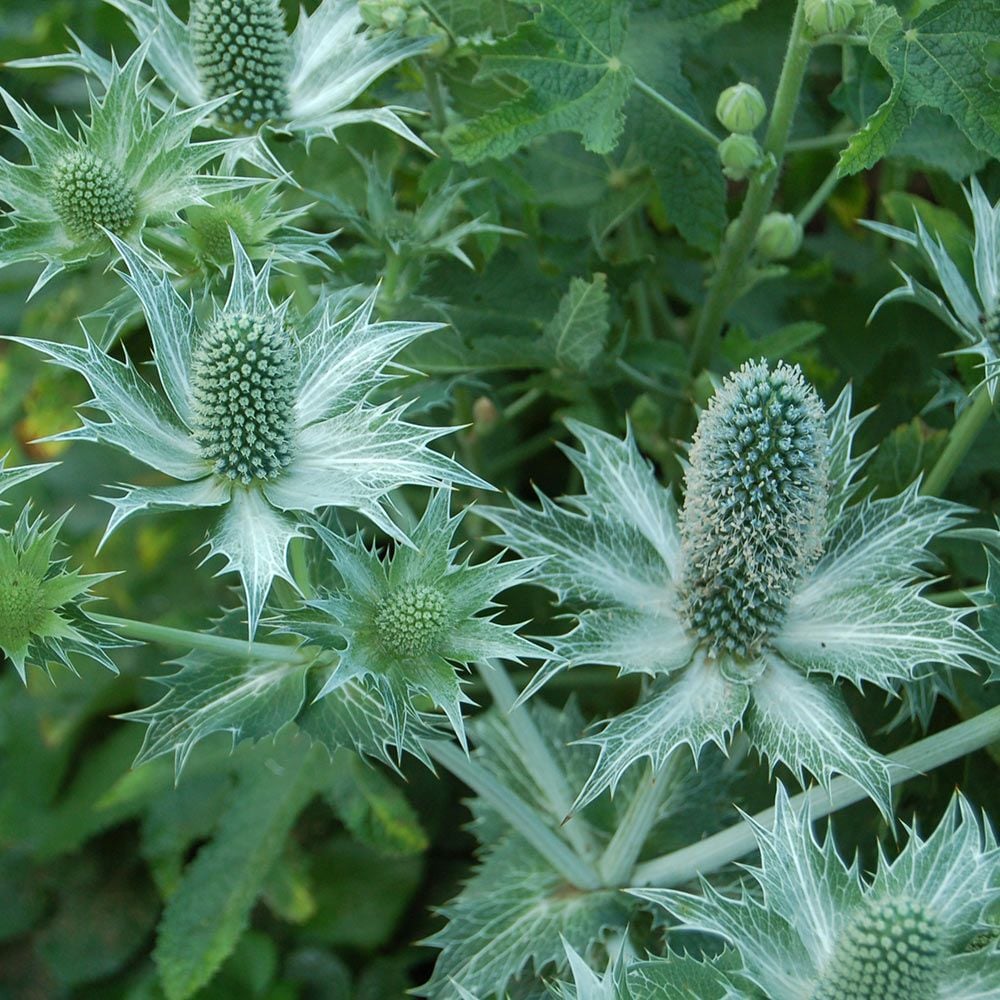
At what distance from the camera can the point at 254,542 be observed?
970 millimetres

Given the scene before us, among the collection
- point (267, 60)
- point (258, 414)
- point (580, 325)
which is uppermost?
point (267, 60)

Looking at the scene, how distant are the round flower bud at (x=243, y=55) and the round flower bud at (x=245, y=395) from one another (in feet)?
1.13

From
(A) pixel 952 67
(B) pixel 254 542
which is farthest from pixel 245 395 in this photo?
(A) pixel 952 67

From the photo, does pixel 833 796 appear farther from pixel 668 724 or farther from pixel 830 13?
pixel 830 13

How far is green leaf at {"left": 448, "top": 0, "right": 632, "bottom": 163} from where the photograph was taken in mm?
1165

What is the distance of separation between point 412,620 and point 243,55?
696mm

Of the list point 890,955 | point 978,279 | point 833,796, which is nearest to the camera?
point 890,955

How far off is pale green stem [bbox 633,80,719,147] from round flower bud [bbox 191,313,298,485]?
0.48 meters

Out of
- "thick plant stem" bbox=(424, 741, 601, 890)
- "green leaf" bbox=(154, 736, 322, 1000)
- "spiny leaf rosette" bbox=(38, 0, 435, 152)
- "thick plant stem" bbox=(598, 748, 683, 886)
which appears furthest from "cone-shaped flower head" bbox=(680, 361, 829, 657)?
"green leaf" bbox=(154, 736, 322, 1000)

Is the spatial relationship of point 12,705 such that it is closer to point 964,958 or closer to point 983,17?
point 964,958

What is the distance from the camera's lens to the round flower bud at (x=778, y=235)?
1335 mm

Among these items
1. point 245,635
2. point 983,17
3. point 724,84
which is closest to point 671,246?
point 724,84

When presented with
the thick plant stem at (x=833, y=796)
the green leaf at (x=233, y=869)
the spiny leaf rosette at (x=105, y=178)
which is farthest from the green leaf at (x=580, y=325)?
the green leaf at (x=233, y=869)

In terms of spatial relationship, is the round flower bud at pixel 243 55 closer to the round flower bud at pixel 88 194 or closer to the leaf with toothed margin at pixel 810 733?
the round flower bud at pixel 88 194
